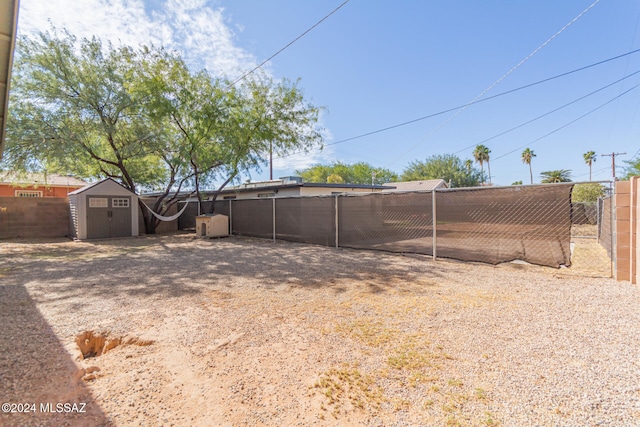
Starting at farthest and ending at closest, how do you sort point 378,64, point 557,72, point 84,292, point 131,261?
1. point 378,64
2. point 557,72
3. point 131,261
4. point 84,292

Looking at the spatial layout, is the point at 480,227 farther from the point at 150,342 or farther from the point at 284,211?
the point at 284,211

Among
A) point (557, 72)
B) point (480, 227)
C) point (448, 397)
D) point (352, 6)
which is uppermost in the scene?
point (352, 6)

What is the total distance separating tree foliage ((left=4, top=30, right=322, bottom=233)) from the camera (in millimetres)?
9328

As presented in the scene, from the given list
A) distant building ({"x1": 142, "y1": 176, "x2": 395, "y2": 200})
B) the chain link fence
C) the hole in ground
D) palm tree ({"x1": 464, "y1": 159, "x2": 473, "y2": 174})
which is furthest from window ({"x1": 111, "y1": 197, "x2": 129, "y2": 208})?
palm tree ({"x1": 464, "y1": 159, "x2": 473, "y2": 174})

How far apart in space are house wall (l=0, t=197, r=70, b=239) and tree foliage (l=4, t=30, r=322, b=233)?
181cm

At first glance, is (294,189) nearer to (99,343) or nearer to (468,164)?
(99,343)

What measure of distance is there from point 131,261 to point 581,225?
1793 cm

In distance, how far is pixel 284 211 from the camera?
9836 millimetres

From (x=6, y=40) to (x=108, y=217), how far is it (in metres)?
11.2

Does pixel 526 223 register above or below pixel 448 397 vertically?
above

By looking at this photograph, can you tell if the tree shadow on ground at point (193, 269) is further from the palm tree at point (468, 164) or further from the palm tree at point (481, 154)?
the palm tree at point (481, 154)

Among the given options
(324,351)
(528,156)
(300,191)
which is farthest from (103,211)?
(528,156)

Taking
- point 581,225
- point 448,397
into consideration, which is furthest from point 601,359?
point 581,225

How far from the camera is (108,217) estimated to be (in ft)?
38.1
